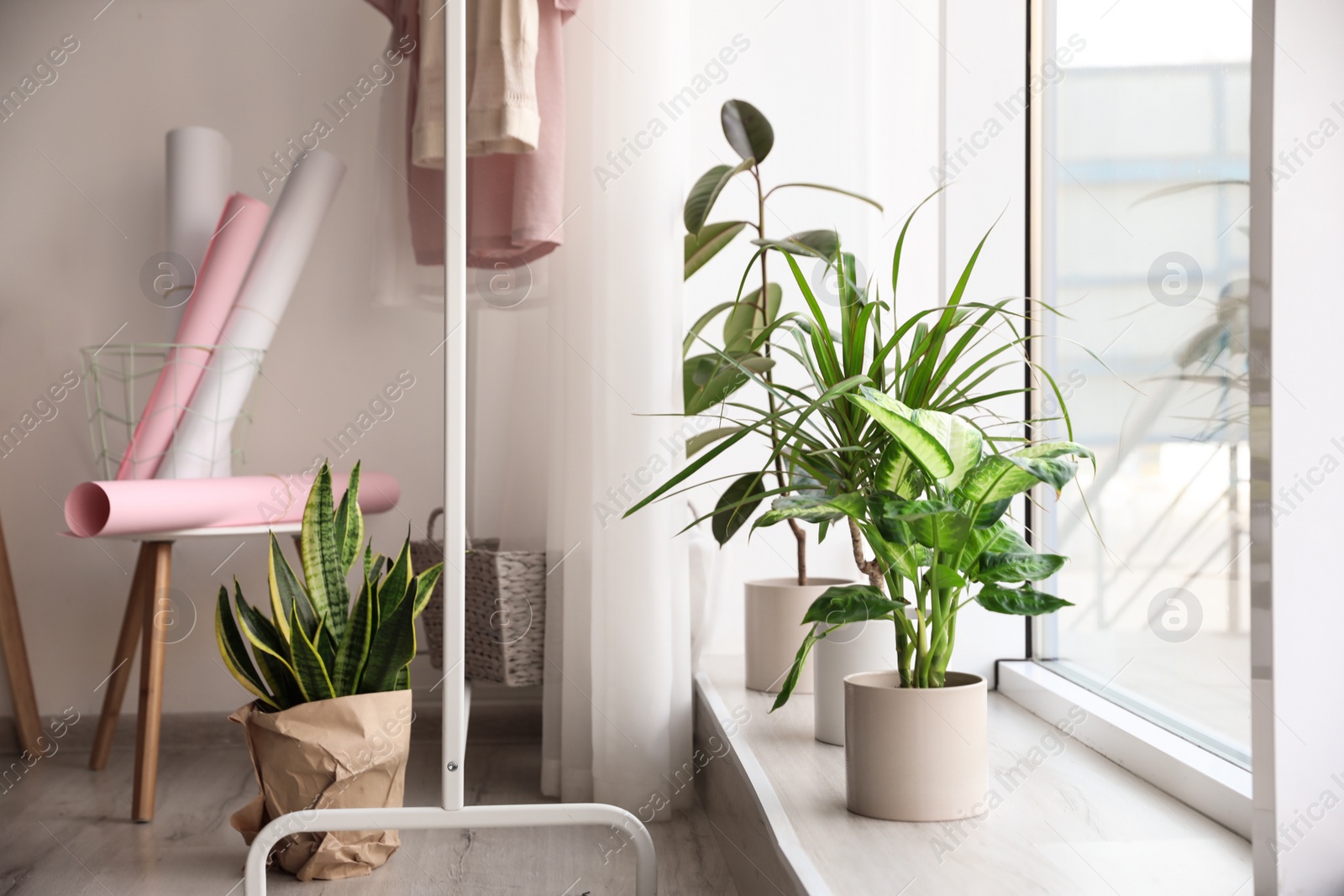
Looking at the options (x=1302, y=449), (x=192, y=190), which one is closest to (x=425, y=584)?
(x=192, y=190)

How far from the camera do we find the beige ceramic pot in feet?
2.83

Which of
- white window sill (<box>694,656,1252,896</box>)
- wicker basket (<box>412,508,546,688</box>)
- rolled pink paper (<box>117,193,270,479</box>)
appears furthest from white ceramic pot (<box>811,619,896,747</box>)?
rolled pink paper (<box>117,193,270,479</box>)

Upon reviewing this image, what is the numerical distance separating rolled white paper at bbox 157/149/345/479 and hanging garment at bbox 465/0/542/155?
1.14ft

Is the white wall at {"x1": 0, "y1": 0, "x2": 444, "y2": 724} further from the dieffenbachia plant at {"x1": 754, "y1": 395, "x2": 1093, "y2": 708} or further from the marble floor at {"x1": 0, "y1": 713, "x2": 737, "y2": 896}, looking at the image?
the dieffenbachia plant at {"x1": 754, "y1": 395, "x2": 1093, "y2": 708}

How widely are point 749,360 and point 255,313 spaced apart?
93cm

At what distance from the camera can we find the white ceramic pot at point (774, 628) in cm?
142

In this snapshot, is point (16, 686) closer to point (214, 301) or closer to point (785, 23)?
point (214, 301)

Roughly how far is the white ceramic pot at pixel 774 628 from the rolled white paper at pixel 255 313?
3.01 ft

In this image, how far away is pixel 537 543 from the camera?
5.61 feet

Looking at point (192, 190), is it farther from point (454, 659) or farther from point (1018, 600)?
point (1018, 600)

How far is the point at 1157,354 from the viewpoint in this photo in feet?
3.70

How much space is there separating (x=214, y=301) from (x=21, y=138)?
627 mm

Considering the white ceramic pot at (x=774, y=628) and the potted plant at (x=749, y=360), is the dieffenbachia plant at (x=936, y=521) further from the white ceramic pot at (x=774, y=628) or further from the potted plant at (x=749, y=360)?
the white ceramic pot at (x=774, y=628)

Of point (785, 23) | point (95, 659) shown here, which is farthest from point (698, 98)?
point (95, 659)
